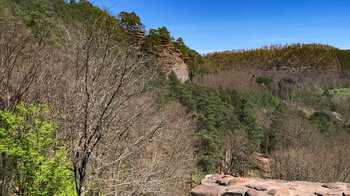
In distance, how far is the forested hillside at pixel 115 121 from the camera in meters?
4.41

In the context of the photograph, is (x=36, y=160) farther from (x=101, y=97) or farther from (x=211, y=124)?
(x=211, y=124)

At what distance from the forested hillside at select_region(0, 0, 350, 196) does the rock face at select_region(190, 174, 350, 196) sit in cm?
181

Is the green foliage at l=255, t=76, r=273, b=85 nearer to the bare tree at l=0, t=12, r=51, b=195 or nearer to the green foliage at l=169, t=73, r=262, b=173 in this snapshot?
the green foliage at l=169, t=73, r=262, b=173

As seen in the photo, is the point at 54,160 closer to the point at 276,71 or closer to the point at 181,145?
the point at 181,145

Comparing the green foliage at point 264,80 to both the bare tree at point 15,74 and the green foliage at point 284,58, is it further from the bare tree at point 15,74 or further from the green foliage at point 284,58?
the bare tree at point 15,74

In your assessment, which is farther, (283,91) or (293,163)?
(283,91)

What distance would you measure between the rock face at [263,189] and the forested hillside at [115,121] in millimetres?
1809

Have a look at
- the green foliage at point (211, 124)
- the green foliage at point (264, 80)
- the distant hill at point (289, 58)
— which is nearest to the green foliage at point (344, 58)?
the distant hill at point (289, 58)

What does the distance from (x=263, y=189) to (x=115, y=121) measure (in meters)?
4.68

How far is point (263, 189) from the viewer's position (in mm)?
3785

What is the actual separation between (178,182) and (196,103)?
11080 mm

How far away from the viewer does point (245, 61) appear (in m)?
162

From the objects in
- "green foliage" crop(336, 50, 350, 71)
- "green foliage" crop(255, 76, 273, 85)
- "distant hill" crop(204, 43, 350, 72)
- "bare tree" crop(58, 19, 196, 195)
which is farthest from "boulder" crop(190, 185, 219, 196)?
"green foliage" crop(336, 50, 350, 71)

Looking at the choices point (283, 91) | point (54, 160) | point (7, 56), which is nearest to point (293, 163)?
point (54, 160)
